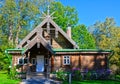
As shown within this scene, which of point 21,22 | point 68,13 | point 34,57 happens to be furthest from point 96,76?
point 68,13

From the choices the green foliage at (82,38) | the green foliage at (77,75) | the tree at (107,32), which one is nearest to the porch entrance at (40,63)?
the green foliage at (77,75)

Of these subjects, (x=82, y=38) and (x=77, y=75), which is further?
(x=82, y=38)

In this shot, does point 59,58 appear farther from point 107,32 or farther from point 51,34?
point 107,32

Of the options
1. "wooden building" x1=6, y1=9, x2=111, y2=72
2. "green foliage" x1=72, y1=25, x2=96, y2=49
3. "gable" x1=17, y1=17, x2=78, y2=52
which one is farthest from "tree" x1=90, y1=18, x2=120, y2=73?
"wooden building" x1=6, y1=9, x2=111, y2=72

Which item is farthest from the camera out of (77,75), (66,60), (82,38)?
(82,38)

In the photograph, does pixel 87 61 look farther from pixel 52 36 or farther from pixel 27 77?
pixel 27 77

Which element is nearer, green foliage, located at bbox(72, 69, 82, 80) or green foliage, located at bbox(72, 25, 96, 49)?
green foliage, located at bbox(72, 69, 82, 80)

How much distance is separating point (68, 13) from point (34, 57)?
25.5 m

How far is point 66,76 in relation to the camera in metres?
26.1

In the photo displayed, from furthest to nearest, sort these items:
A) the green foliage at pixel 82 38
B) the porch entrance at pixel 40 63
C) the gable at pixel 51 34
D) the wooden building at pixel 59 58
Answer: the green foliage at pixel 82 38 < the gable at pixel 51 34 < the porch entrance at pixel 40 63 < the wooden building at pixel 59 58

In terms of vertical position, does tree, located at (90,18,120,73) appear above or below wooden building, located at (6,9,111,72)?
above

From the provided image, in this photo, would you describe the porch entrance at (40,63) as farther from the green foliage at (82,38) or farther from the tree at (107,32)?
the tree at (107,32)

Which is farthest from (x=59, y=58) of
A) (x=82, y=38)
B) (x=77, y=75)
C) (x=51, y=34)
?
(x=82, y=38)

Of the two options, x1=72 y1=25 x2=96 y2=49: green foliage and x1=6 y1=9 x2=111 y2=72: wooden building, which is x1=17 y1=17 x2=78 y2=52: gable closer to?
x1=6 y1=9 x2=111 y2=72: wooden building
